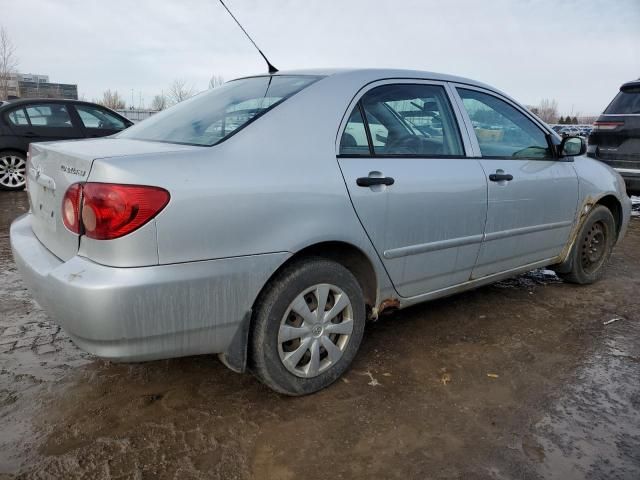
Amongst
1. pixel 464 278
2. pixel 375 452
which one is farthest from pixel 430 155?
pixel 375 452

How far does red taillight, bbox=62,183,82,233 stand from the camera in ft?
6.50

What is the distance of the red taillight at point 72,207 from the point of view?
1.98 metres

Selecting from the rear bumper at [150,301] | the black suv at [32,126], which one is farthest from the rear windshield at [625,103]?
the black suv at [32,126]

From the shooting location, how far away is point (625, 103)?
688 centimetres

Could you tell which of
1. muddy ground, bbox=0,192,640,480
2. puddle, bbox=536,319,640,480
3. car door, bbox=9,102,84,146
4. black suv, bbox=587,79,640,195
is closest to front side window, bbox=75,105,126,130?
car door, bbox=9,102,84,146

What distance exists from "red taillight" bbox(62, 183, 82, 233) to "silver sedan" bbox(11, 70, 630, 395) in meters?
0.01

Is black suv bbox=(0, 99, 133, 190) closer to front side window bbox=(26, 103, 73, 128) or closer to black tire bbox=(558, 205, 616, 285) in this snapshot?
front side window bbox=(26, 103, 73, 128)

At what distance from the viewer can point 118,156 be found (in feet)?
6.56

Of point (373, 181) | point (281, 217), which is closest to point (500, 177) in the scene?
point (373, 181)

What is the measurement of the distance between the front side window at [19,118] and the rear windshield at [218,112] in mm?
6626

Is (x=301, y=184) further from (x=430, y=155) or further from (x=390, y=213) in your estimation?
(x=430, y=155)

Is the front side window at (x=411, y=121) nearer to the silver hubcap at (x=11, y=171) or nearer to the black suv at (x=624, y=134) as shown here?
the black suv at (x=624, y=134)

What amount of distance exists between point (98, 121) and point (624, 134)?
8.24 meters

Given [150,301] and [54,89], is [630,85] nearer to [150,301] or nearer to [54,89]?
[150,301]
